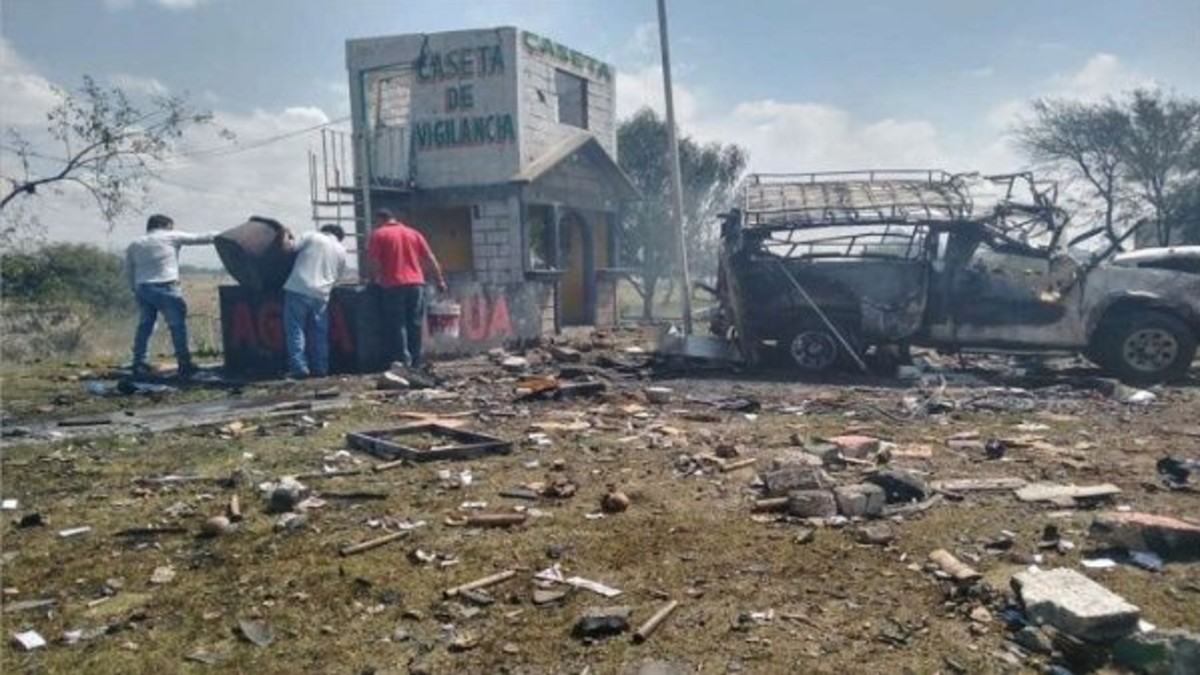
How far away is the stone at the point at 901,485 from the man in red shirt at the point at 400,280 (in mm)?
7268

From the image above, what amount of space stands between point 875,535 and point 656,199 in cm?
2588

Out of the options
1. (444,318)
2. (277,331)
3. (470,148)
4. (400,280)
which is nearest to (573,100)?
(470,148)

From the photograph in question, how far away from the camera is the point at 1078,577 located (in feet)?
10.2

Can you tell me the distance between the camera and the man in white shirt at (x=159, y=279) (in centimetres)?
1019

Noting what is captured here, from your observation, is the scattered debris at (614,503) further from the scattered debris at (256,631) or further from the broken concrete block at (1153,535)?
the broken concrete block at (1153,535)

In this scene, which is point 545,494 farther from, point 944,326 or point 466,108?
point 466,108

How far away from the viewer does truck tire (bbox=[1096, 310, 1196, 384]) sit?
9.11m

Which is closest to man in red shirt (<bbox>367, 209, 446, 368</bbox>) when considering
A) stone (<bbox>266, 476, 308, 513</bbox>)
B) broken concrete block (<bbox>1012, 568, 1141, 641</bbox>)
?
stone (<bbox>266, 476, 308, 513</bbox>)

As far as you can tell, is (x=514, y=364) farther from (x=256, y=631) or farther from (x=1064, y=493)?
(x=256, y=631)

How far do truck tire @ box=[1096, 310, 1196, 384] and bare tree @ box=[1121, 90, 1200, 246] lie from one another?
24.1m

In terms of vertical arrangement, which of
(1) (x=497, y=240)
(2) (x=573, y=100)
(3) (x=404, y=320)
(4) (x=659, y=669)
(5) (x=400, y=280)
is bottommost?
(4) (x=659, y=669)

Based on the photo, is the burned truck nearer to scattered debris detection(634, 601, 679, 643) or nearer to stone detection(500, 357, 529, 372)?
stone detection(500, 357, 529, 372)

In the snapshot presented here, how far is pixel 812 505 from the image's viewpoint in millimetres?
4207

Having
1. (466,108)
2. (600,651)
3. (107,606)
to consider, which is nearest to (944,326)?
(600,651)
